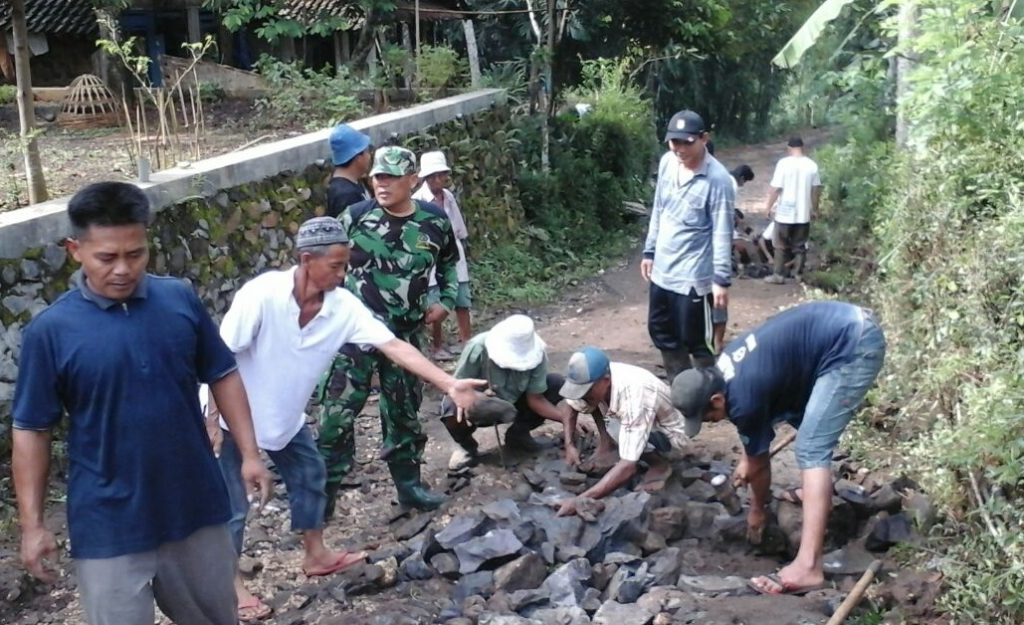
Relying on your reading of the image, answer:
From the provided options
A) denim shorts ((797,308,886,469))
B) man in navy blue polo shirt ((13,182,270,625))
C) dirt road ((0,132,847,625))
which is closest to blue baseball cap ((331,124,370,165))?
dirt road ((0,132,847,625))

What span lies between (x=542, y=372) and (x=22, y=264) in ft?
9.66

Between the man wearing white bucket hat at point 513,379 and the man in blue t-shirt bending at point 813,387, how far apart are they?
1.51 meters

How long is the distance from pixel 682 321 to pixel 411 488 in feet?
7.12

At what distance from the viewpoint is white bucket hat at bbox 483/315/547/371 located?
5930 mm

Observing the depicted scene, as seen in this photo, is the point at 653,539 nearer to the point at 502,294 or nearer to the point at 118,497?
the point at 118,497

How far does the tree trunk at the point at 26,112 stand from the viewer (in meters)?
6.45

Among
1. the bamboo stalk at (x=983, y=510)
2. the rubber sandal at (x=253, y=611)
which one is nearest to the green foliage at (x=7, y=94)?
the rubber sandal at (x=253, y=611)

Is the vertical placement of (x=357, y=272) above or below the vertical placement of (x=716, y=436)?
above

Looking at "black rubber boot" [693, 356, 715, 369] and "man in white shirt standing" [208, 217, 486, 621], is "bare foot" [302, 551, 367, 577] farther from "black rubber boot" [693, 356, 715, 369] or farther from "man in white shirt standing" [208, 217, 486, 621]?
"black rubber boot" [693, 356, 715, 369]

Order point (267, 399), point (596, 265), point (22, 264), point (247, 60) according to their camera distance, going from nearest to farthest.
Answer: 1. point (267, 399)
2. point (22, 264)
3. point (596, 265)
4. point (247, 60)

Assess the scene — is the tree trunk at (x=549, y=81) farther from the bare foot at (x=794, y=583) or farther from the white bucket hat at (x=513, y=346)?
the bare foot at (x=794, y=583)

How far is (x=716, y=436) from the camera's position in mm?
6883

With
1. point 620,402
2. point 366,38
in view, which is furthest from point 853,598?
point 366,38

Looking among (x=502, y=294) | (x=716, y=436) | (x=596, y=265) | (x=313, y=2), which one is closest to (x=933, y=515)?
(x=716, y=436)
